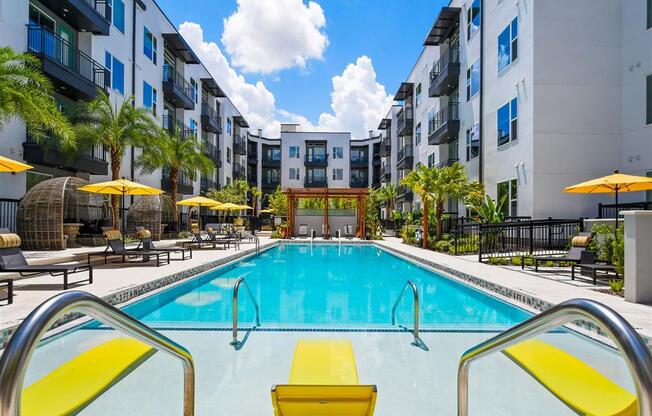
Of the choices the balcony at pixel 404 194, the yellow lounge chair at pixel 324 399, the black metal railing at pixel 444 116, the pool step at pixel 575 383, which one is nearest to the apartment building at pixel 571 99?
the black metal railing at pixel 444 116

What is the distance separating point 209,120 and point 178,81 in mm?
5780

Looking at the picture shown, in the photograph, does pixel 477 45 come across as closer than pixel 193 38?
Yes

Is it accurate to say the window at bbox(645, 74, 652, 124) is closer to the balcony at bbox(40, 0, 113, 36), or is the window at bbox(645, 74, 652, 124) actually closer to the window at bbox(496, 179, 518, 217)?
the window at bbox(496, 179, 518, 217)

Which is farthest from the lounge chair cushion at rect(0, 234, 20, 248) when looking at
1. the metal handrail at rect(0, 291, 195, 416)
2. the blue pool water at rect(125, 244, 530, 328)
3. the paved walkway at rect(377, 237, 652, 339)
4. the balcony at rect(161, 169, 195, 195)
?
the balcony at rect(161, 169, 195, 195)

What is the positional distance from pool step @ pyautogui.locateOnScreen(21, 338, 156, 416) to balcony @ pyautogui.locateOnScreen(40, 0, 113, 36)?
17946 millimetres

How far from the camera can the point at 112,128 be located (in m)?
A: 17.1

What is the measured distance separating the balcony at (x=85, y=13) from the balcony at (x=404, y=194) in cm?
2602

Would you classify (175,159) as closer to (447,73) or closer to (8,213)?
(8,213)

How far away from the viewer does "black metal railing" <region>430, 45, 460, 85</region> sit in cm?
2453

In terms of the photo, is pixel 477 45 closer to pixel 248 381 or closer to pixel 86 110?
pixel 86 110

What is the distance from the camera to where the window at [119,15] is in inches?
826

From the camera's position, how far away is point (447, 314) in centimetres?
752

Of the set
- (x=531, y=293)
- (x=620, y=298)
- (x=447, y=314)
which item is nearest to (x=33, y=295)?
(x=447, y=314)

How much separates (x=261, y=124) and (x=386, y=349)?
5530 cm
